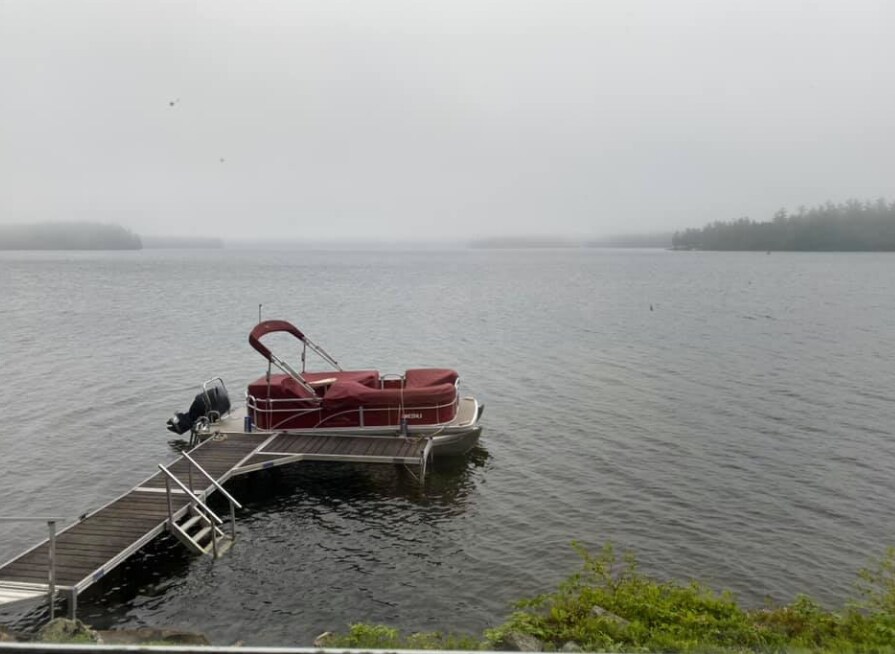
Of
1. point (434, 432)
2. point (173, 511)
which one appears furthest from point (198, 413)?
point (434, 432)

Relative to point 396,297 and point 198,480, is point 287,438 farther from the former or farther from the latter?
point 396,297

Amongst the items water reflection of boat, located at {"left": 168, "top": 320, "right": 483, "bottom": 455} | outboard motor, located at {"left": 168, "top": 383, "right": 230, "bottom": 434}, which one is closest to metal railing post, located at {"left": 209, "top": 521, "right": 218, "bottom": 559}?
water reflection of boat, located at {"left": 168, "top": 320, "right": 483, "bottom": 455}

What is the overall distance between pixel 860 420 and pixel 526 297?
66.1 metres

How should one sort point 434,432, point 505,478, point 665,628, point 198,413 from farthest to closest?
point 198,413
point 434,432
point 505,478
point 665,628

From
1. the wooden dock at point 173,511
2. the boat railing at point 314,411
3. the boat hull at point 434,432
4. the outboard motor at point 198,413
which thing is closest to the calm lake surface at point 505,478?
the boat hull at point 434,432

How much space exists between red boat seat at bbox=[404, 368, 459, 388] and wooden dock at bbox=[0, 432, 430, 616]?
257 cm

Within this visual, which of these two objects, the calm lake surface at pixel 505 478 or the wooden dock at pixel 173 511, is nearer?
the wooden dock at pixel 173 511

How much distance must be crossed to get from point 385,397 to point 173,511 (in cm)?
813

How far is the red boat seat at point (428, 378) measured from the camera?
77.3 ft

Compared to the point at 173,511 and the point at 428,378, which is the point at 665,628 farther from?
the point at 428,378

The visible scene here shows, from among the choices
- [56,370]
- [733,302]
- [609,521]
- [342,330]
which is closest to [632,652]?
[609,521]

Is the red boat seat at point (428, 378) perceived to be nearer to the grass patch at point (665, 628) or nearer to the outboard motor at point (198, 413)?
the outboard motor at point (198, 413)

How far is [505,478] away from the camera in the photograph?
824 inches

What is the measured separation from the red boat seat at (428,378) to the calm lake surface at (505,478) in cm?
291
